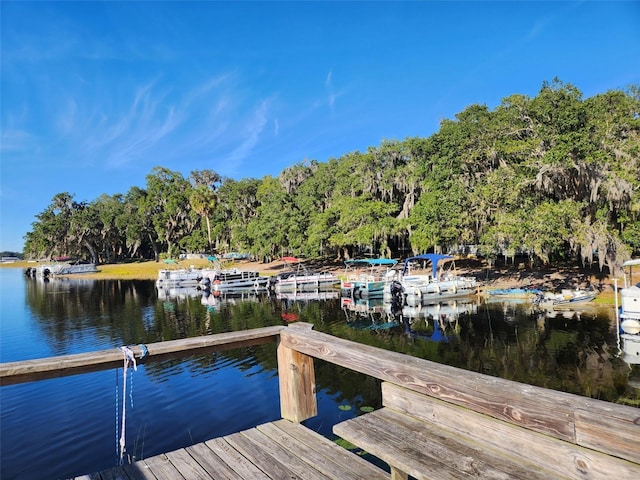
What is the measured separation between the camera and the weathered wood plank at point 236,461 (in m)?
3.08

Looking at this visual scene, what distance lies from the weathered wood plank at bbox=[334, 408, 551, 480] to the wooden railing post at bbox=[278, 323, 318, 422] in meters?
1.12

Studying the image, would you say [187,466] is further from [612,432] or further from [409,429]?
[612,432]

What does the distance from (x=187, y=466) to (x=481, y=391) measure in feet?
7.89

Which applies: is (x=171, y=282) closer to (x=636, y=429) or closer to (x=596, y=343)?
(x=596, y=343)

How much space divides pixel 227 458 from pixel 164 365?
1299cm

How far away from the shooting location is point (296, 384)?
389cm

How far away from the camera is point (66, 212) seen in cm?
7781

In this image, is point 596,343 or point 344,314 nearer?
point 596,343

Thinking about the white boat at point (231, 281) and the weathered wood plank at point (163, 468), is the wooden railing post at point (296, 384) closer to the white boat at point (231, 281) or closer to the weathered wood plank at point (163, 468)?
the weathered wood plank at point (163, 468)

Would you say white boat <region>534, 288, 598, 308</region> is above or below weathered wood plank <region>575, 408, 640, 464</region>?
below

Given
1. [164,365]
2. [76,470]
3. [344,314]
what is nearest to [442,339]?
[344,314]

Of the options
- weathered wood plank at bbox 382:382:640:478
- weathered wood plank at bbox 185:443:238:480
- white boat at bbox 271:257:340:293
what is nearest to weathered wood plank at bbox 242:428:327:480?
weathered wood plank at bbox 185:443:238:480

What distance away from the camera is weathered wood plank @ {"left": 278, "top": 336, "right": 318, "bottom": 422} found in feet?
12.7

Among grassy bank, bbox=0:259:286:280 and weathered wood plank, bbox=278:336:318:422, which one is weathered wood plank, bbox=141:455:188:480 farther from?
grassy bank, bbox=0:259:286:280
